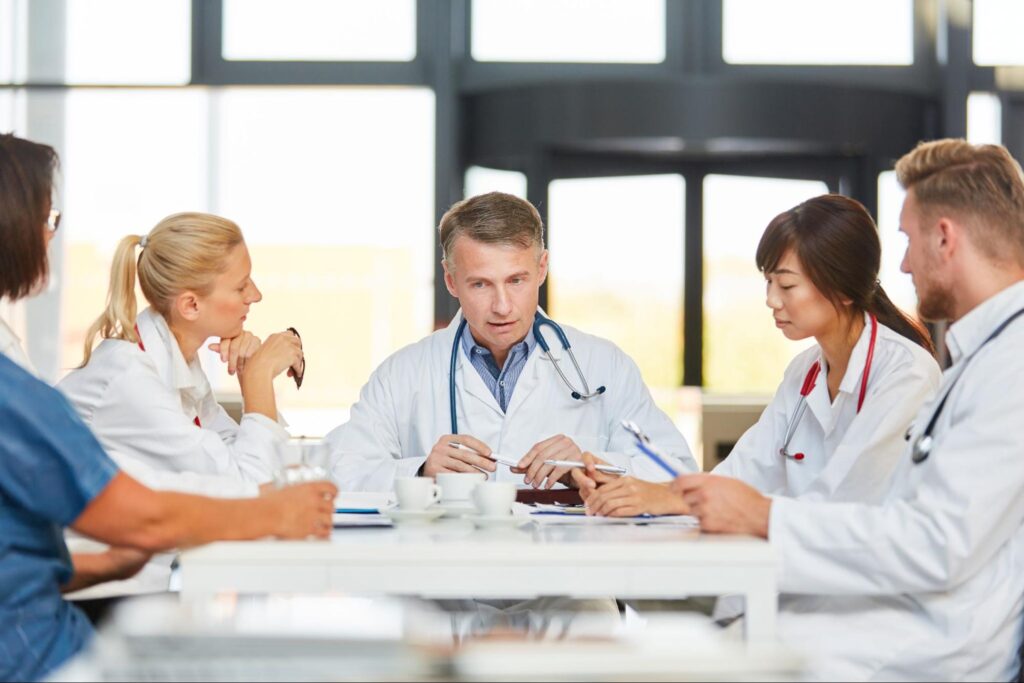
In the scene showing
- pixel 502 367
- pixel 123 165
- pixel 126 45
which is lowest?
pixel 502 367

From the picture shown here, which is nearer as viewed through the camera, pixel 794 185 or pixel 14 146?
pixel 14 146

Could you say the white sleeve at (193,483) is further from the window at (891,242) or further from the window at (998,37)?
the window at (998,37)

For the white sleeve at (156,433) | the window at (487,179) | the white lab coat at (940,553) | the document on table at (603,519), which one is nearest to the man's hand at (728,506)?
the white lab coat at (940,553)

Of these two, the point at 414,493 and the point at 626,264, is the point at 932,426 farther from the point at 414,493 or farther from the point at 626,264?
the point at 626,264

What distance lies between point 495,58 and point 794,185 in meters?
1.83

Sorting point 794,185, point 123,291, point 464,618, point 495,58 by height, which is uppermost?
point 495,58

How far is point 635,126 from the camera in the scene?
242 inches

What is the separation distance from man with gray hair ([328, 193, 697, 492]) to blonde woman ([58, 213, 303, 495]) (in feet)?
0.78

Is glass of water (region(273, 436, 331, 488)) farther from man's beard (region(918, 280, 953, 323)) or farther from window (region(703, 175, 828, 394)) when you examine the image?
window (region(703, 175, 828, 394))

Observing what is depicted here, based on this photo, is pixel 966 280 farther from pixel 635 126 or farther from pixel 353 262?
pixel 353 262

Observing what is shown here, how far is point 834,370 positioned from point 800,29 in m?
4.95

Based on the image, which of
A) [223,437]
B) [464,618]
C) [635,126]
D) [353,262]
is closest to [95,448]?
[464,618]

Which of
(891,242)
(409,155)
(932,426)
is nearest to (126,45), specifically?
(409,155)

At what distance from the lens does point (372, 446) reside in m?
2.82
